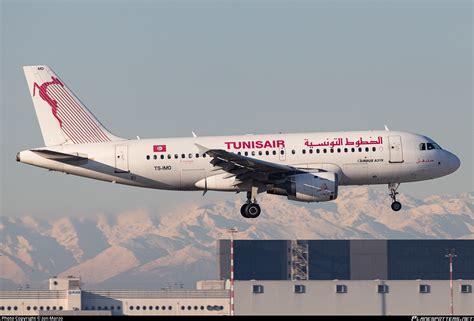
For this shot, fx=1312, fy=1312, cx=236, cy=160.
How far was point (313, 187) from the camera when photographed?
86.6m

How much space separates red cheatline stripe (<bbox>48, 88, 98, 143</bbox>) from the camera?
9200cm

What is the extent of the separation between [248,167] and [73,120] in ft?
46.2

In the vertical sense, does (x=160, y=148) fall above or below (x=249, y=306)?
above

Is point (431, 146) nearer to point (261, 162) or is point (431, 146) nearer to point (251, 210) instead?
point (261, 162)

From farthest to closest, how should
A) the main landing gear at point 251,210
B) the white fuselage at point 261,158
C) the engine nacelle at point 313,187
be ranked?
the main landing gear at point 251,210 < the white fuselage at point 261,158 < the engine nacelle at point 313,187

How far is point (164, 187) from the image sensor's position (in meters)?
90.3

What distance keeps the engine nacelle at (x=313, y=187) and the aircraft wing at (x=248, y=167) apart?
57cm

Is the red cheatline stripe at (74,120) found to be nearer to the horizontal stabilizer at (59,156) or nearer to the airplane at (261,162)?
the airplane at (261,162)

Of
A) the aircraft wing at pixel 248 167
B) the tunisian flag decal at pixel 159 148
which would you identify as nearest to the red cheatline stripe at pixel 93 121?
the tunisian flag decal at pixel 159 148

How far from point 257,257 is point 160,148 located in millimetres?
99180

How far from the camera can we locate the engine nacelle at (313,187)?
283 feet

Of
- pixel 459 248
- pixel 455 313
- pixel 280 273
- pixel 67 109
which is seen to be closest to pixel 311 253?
pixel 280 273

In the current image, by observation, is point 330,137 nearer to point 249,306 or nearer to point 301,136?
point 301,136

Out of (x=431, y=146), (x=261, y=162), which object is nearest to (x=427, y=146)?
(x=431, y=146)
